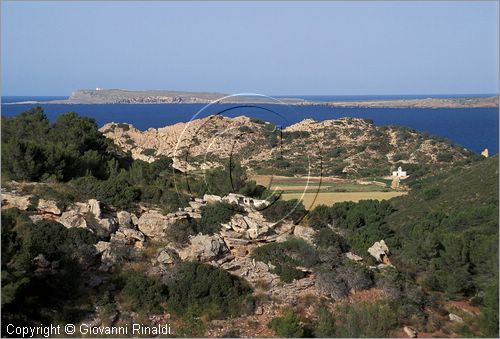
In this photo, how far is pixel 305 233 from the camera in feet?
49.2

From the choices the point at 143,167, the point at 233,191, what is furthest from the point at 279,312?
the point at 143,167

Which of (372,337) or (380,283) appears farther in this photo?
(380,283)

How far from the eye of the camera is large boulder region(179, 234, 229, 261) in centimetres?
1379

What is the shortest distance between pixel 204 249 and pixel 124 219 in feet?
6.72

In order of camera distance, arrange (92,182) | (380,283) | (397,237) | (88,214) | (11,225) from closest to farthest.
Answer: (11,225) < (380,283) < (88,214) < (92,182) < (397,237)

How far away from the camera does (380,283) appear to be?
1324 cm

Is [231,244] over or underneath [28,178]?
underneath

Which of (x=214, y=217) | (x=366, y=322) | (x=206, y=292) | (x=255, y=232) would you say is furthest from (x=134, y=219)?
(x=366, y=322)

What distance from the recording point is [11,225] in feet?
40.4

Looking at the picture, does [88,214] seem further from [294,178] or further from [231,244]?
[294,178]

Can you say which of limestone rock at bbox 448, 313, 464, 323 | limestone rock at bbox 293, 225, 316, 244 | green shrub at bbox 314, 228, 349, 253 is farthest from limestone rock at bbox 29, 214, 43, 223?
limestone rock at bbox 448, 313, 464, 323

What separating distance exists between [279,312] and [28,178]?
721 centimetres

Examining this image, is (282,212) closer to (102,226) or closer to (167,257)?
(167,257)

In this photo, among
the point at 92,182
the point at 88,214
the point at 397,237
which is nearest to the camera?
the point at 88,214
